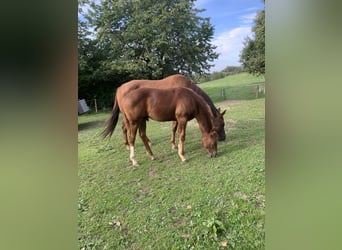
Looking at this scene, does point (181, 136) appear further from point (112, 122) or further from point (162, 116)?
point (112, 122)

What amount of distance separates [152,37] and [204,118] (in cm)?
54

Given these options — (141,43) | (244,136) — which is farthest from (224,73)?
(141,43)

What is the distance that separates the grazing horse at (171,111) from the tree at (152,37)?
0.12m

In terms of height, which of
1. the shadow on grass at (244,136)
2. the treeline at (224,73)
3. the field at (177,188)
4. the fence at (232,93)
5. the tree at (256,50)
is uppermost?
the tree at (256,50)

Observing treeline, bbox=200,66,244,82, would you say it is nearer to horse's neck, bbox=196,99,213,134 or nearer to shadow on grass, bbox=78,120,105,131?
horse's neck, bbox=196,99,213,134

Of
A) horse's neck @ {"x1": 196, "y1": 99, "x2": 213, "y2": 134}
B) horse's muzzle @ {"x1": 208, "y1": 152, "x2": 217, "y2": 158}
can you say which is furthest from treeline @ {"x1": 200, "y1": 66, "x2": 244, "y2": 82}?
horse's muzzle @ {"x1": 208, "y1": 152, "x2": 217, "y2": 158}

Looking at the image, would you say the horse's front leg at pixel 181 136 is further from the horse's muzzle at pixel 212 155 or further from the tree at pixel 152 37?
the tree at pixel 152 37

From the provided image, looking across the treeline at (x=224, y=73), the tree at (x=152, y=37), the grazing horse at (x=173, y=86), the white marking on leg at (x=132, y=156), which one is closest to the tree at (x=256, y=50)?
the treeline at (x=224, y=73)

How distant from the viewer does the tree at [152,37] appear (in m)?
1.31

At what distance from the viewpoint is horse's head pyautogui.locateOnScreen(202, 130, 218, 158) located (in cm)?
147
